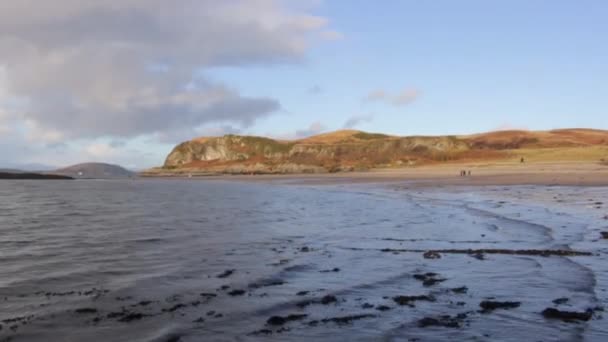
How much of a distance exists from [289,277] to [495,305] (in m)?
4.89

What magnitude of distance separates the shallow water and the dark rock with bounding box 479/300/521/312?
21cm

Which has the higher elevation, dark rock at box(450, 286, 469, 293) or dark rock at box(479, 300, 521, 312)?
dark rock at box(479, 300, 521, 312)

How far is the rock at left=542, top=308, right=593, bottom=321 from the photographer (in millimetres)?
8859

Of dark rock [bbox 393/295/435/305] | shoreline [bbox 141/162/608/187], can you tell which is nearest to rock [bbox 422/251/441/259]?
dark rock [bbox 393/295/435/305]

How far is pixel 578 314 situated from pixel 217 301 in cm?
644

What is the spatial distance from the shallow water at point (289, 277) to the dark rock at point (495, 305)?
207 mm

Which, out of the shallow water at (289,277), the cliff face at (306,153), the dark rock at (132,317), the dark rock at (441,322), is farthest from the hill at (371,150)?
the dark rock at (132,317)

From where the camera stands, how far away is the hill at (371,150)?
11700 centimetres

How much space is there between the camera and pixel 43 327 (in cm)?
859

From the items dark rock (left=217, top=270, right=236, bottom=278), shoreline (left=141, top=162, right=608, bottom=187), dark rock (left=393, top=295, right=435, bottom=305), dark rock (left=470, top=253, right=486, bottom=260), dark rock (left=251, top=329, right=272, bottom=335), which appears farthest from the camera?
shoreline (left=141, top=162, right=608, bottom=187)

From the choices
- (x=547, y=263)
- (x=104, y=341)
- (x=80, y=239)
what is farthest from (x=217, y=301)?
(x=80, y=239)

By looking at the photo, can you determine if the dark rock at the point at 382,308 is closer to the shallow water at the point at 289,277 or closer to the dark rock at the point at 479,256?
the shallow water at the point at 289,277

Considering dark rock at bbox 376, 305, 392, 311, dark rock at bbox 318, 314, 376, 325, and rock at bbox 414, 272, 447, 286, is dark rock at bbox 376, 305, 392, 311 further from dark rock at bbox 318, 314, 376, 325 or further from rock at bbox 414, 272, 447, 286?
rock at bbox 414, 272, 447, 286

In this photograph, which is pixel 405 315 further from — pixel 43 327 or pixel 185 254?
pixel 185 254
